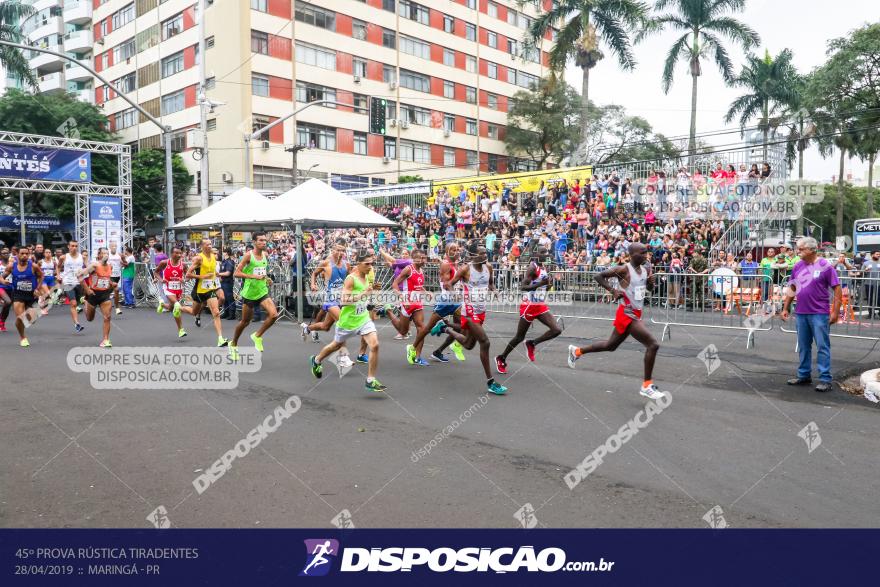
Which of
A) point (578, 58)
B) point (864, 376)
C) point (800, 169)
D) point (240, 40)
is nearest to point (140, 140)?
point (240, 40)

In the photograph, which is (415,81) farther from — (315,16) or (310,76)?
(310,76)

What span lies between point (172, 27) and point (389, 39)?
14.9m

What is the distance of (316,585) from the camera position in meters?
3.75

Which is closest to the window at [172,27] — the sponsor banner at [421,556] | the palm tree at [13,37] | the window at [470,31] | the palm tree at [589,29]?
the palm tree at [13,37]

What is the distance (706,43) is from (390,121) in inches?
924

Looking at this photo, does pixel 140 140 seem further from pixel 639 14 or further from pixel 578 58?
pixel 639 14

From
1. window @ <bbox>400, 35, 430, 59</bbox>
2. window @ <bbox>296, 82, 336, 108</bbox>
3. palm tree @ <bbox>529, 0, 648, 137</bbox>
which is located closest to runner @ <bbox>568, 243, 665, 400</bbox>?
palm tree @ <bbox>529, 0, 648, 137</bbox>

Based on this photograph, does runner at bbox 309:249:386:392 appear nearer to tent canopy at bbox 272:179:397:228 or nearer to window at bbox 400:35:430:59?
tent canopy at bbox 272:179:397:228

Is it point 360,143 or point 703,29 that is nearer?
point 703,29

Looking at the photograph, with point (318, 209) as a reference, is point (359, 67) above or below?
above

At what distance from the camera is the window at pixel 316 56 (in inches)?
1775

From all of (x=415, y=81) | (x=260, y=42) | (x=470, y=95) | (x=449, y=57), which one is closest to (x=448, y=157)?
(x=470, y=95)

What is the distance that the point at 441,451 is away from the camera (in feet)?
19.6

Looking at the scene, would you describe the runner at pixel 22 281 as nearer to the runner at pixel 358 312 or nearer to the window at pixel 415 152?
the runner at pixel 358 312
